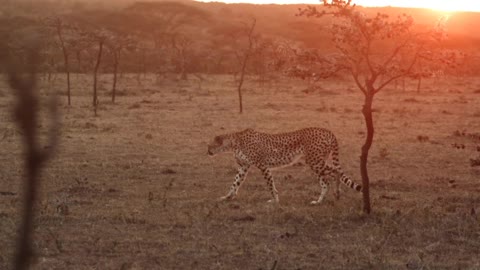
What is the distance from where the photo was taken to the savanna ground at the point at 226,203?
908cm

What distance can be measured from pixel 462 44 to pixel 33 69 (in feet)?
261

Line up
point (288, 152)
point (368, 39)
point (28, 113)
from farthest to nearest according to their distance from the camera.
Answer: point (288, 152) < point (368, 39) < point (28, 113)

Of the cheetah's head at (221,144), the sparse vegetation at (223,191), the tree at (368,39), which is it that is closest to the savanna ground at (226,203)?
the sparse vegetation at (223,191)

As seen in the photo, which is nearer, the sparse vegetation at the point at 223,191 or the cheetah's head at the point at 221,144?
the sparse vegetation at the point at 223,191

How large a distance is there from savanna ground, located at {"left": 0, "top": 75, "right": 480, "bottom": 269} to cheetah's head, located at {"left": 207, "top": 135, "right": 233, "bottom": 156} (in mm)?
765

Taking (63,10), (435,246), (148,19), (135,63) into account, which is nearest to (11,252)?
(435,246)

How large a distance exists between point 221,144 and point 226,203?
1.42 m

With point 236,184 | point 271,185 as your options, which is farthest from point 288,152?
point 236,184

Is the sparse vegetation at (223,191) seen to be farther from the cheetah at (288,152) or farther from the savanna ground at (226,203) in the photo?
the cheetah at (288,152)

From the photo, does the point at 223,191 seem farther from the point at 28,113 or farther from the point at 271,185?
the point at 28,113

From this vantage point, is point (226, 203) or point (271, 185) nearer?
point (226, 203)

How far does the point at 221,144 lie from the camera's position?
43.5ft

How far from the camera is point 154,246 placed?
9484 mm

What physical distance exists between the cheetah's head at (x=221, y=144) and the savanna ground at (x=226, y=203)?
2.51 ft
